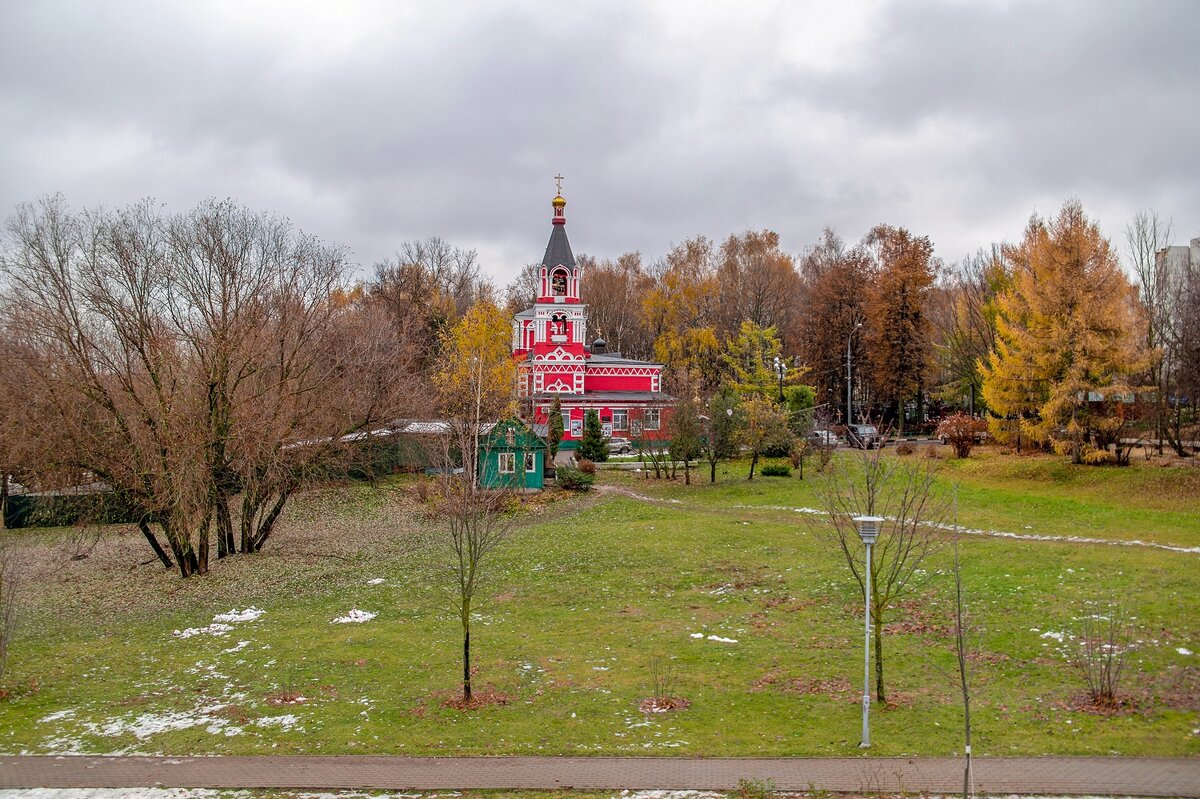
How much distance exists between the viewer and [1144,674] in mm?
12461

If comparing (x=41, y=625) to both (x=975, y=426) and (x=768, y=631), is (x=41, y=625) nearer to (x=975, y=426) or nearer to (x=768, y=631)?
(x=768, y=631)

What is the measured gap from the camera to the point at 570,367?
58969 mm

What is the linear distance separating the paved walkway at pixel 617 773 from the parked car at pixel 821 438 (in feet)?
86.7

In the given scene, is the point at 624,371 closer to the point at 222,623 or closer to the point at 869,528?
the point at 222,623

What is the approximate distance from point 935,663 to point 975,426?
1218 inches

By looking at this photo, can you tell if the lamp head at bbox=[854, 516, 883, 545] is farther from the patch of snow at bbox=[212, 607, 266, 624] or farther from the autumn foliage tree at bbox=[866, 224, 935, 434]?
the autumn foliage tree at bbox=[866, 224, 935, 434]

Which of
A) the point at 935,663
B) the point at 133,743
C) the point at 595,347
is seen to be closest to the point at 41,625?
the point at 133,743

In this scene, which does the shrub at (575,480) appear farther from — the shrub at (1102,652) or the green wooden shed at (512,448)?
the shrub at (1102,652)

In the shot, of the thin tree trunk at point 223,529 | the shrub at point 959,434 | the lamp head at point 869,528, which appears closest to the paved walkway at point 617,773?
the lamp head at point 869,528

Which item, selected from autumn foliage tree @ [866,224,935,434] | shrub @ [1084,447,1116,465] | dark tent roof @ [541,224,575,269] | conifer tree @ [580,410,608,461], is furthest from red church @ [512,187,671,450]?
shrub @ [1084,447,1116,465]

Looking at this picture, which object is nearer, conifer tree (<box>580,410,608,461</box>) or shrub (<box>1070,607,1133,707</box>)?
shrub (<box>1070,607,1133,707</box>)

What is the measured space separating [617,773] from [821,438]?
2977 cm

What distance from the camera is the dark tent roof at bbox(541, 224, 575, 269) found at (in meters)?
60.3

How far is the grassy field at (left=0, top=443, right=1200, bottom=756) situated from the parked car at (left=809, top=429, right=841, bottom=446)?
9.17 metres
